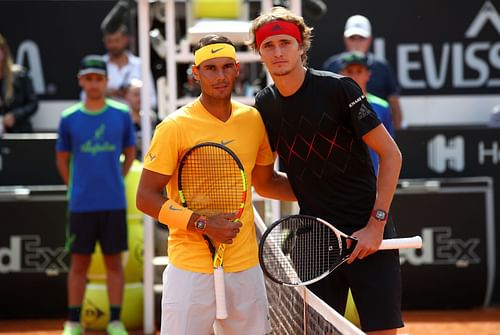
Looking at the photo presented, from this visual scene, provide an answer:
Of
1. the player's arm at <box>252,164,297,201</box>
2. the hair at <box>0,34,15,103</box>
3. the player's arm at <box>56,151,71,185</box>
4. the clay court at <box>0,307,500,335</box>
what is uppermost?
the hair at <box>0,34,15,103</box>

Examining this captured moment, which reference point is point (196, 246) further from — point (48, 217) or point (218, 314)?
point (48, 217)

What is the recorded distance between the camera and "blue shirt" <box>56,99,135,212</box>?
740 centimetres

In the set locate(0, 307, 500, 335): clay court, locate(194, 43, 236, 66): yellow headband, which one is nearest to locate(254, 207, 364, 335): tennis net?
locate(194, 43, 236, 66): yellow headband

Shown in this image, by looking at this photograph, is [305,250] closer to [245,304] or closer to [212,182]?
[245,304]

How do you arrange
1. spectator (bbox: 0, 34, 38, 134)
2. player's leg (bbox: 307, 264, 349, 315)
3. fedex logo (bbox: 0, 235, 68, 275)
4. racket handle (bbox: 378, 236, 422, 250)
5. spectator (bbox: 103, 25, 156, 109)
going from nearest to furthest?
racket handle (bbox: 378, 236, 422, 250), player's leg (bbox: 307, 264, 349, 315), fedex logo (bbox: 0, 235, 68, 275), spectator (bbox: 0, 34, 38, 134), spectator (bbox: 103, 25, 156, 109)

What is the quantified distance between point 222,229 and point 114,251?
3.70 meters

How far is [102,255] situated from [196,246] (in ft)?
12.5

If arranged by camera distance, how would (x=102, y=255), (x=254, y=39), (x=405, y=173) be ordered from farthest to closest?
(x=405, y=173)
(x=102, y=255)
(x=254, y=39)

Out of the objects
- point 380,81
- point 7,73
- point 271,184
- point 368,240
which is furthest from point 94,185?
point 368,240

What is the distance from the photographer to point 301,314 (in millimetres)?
4164

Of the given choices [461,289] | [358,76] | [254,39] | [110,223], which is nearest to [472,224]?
[461,289]

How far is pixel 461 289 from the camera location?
27.8 ft

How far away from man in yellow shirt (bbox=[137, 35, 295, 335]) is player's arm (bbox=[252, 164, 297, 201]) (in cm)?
21

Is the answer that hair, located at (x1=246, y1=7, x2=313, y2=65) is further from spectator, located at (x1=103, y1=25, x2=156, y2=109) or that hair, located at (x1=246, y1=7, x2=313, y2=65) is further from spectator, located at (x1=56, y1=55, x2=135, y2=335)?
spectator, located at (x1=103, y1=25, x2=156, y2=109)
